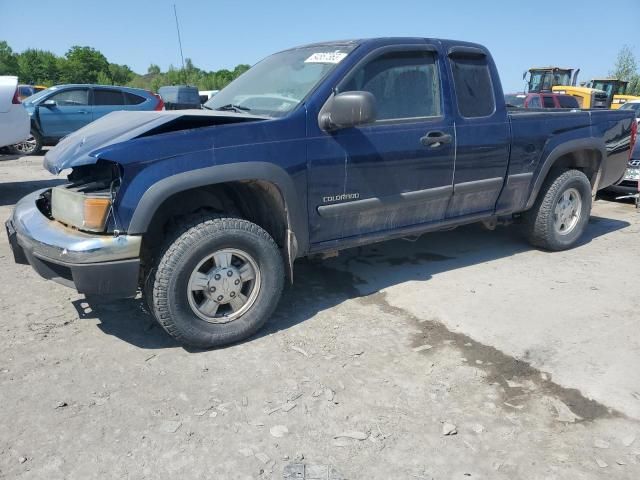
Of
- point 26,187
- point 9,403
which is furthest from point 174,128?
point 26,187

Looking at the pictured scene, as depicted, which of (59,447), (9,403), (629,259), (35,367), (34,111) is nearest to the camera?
(59,447)

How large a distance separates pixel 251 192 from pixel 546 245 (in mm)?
3150

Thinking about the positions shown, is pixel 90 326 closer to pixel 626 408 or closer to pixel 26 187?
pixel 626 408

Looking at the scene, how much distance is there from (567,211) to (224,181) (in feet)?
12.2

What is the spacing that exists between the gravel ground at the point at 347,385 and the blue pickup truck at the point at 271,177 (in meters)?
0.44

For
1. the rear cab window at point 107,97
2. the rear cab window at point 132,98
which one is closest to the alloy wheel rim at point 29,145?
the rear cab window at point 107,97

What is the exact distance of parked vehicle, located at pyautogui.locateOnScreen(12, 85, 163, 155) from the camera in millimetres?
12414

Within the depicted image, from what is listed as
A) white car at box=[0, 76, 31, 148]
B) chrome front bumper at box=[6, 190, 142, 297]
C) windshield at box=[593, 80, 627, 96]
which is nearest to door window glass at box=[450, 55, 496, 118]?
chrome front bumper at box=[6, 190, 142, 297]

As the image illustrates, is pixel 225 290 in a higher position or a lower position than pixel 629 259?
higher

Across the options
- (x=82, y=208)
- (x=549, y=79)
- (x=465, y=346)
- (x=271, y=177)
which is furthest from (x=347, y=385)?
(x=549, y=79)

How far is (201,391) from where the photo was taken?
282 centimetres

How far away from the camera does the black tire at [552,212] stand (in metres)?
5.01

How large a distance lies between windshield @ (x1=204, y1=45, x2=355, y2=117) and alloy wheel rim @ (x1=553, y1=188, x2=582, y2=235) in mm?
2763

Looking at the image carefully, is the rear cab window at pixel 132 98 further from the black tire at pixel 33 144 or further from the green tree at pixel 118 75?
the green tree at pixel 118 75
